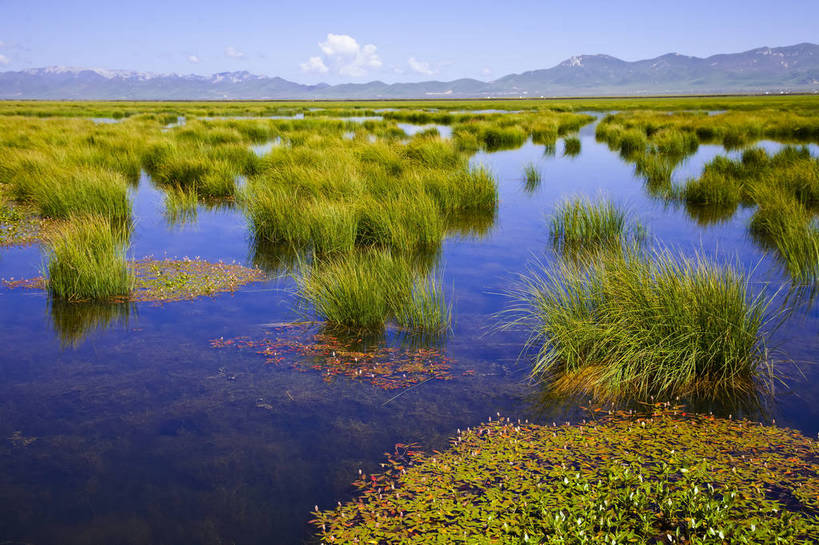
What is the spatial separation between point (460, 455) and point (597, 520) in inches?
49.6

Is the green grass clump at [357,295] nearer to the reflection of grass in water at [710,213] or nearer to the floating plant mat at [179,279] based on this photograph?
the floating plant mat at [179,279]

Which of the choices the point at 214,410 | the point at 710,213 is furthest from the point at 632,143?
the point at 214,410

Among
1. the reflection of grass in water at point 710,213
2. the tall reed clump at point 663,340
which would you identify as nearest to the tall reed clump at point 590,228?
the reflection of grass in water at point 710,213

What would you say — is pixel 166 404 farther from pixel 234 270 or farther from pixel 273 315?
pixel 234 270

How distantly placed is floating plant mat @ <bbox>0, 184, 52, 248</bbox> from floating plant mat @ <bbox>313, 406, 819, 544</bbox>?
10.9 meters

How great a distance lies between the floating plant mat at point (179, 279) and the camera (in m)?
9.21

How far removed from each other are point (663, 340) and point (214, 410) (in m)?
4.41

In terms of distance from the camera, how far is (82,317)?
322 inches

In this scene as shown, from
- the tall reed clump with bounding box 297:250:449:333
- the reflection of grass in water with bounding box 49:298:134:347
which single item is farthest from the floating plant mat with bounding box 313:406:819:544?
the reflection of grass in water with bounding box 49:298:134:347

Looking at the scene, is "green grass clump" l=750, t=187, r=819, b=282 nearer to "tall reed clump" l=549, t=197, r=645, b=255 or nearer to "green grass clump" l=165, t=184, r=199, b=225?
"tall reed clump" l=549, t=197, r=645, b=255

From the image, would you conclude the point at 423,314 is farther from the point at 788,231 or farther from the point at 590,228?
the point at 788,231

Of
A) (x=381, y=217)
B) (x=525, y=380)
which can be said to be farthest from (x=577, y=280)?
(x=381, y=217)

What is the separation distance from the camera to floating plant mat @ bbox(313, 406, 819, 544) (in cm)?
394

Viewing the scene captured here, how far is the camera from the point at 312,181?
14.4m
